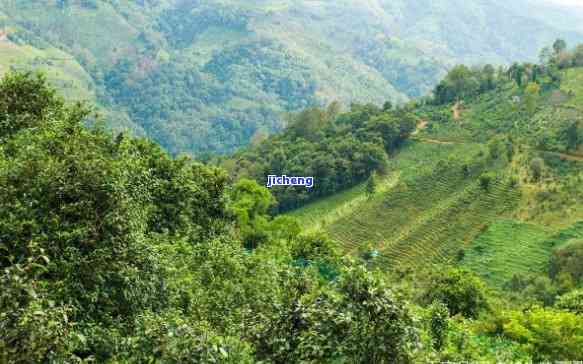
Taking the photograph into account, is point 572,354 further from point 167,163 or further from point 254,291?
point 167,163

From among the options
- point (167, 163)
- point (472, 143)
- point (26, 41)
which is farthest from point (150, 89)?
point (167, 163)

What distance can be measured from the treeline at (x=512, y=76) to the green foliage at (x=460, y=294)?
147 feet

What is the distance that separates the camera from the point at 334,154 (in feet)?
222

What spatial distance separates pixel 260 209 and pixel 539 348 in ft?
93.3

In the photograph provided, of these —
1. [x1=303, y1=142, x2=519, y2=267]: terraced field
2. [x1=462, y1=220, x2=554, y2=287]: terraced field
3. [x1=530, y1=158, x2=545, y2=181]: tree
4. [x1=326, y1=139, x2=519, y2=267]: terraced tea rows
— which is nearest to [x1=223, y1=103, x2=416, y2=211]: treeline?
[x1=303, y1=142, x2=519, y2=267]: terraced field

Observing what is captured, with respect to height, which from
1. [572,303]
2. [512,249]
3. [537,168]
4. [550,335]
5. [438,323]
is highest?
[438,323]

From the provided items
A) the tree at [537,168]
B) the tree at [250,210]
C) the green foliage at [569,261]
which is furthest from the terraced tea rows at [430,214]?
the tree at [250,210]

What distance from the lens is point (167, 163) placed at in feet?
81.9

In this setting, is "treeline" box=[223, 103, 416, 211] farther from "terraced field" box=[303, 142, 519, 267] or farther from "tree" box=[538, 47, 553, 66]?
"tree" box=[538, 47, 553, 66]

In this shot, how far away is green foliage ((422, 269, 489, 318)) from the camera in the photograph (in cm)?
2762

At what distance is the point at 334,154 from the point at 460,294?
40.8m

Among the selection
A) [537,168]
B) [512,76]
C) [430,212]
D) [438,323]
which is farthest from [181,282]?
[512,76]

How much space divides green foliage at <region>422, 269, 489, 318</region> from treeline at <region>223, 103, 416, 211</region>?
3620 cm

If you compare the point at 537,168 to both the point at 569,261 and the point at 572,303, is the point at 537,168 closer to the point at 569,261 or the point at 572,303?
the point at 569,261
